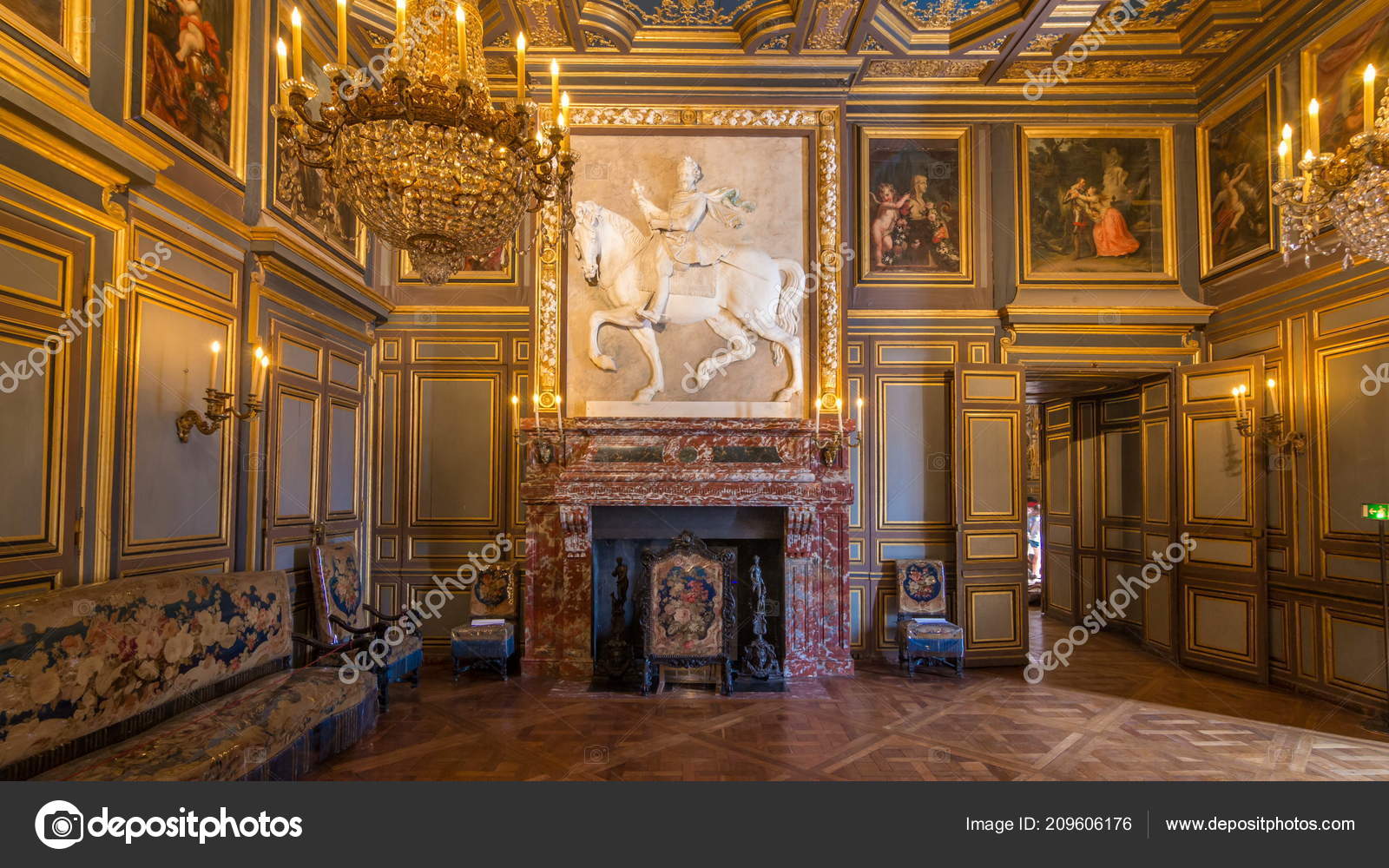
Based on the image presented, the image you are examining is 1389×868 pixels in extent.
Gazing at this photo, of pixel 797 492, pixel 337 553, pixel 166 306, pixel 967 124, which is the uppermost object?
pixel 967 124

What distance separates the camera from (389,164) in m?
2.61

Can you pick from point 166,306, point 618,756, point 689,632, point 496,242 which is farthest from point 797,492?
point 166,306

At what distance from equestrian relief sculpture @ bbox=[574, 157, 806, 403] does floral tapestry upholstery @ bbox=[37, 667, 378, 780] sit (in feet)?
10.6

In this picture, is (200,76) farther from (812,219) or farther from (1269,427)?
(1269,427)

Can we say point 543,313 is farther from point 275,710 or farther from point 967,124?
point 967,124

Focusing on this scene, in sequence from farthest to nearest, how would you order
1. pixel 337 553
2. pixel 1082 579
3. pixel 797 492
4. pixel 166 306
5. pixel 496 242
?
pixel 1082 579, pixel 797 492, pixel 337 553, pixel 166 306, pixel 496 242

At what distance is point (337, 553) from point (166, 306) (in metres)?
2.31

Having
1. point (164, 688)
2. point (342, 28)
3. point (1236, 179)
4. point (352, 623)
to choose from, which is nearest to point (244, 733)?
point (164, 688)

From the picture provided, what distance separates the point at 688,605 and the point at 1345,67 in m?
6.44

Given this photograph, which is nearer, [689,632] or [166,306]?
[166,306]

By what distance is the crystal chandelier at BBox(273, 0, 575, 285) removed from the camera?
2.58 m

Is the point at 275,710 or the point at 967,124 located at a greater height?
the point at 967,124

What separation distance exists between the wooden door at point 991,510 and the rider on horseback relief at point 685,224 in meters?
2.55

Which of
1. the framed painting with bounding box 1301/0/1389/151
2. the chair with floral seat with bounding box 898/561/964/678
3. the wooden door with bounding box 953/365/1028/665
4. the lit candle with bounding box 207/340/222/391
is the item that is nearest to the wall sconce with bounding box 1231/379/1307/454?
the wooden door with bounding box 953/365/1028/665
